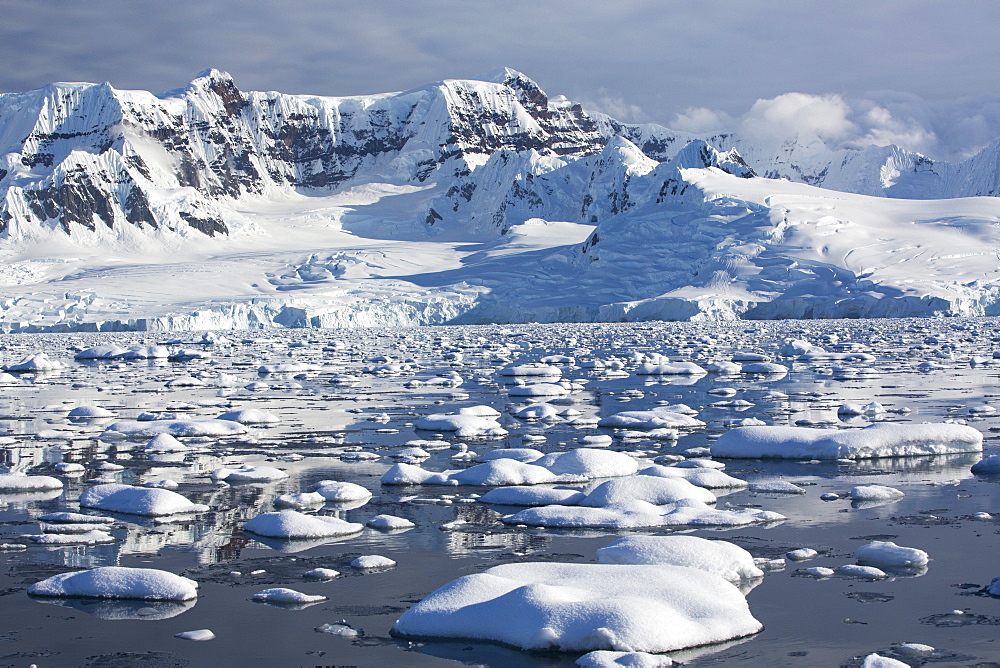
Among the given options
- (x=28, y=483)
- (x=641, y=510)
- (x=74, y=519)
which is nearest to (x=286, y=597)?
(x=74, y=519)

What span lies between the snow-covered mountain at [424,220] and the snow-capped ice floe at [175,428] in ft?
148

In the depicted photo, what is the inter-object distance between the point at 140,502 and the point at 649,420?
7363 mm

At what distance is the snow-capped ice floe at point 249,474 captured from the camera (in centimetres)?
974

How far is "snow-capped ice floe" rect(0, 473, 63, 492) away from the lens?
937cm

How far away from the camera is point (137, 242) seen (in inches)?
4218

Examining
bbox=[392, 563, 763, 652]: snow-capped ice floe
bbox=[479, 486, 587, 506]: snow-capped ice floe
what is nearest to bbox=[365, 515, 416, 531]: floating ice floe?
bbox=[479, 486, 587, 506]: snow-capped ice floe

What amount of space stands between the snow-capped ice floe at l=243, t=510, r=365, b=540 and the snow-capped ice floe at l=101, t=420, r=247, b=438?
19.7ft

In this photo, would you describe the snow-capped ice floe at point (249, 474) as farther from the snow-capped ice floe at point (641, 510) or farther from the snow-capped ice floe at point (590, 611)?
the snow-capped ice floe at point (590, 611)

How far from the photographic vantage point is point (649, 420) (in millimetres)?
13781

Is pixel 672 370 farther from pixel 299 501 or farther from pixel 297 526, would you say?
pixel 297 526

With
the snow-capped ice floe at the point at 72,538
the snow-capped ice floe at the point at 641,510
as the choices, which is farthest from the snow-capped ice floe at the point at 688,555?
the snow-capped ice floe at the point at 72,538

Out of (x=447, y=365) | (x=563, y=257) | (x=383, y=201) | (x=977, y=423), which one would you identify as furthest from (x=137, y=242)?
(x=977, y=423)

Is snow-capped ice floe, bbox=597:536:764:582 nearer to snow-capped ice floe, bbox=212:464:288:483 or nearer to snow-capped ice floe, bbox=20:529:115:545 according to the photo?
snow-capped ice floe, bbox=20:529:115:545

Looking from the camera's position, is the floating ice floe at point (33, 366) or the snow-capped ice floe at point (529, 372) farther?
the floating ice floe at point (33, 366)
